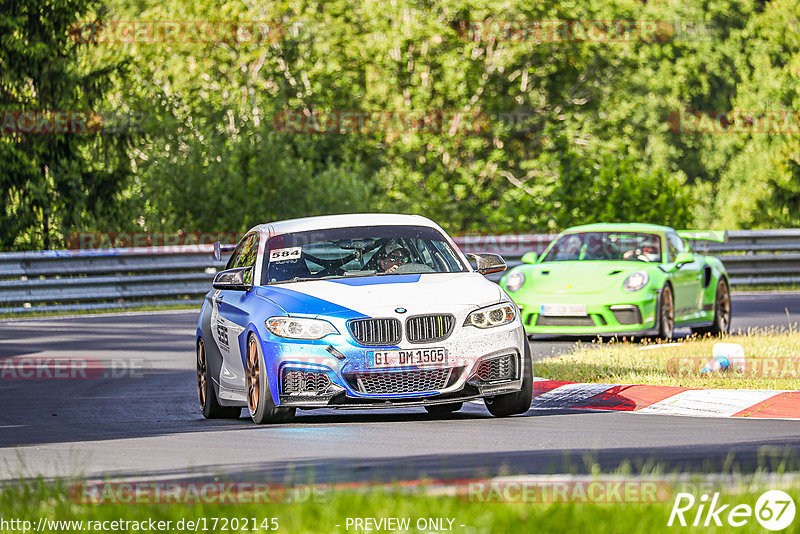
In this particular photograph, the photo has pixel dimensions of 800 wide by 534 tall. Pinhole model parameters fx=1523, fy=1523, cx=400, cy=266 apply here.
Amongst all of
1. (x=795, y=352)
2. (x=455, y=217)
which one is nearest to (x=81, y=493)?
(x=795, y=352)

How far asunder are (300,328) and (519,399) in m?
1.68

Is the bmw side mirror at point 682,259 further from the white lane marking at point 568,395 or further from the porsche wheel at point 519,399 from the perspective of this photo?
the porsche wheel at point 519,399

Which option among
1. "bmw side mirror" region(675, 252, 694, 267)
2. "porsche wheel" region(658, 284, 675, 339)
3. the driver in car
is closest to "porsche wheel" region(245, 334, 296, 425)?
the driver in car

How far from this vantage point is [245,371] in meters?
11.1

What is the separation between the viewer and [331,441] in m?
9.52

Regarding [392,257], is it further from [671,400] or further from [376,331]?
[671,400]

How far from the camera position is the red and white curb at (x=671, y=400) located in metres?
11.0

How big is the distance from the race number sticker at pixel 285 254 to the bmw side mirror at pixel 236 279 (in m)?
0.22

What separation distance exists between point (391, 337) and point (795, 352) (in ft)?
19.6

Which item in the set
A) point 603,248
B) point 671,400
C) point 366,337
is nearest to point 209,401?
point 366,337

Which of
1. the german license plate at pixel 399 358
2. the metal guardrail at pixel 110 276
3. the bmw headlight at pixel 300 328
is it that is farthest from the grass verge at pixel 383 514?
the metal guardrail at pixel 110 276

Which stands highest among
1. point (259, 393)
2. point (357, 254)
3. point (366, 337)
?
point (357, 254)

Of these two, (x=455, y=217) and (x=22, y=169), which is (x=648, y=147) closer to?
(x=455, y=217)

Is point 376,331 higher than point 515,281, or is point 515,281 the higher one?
point 376,331
